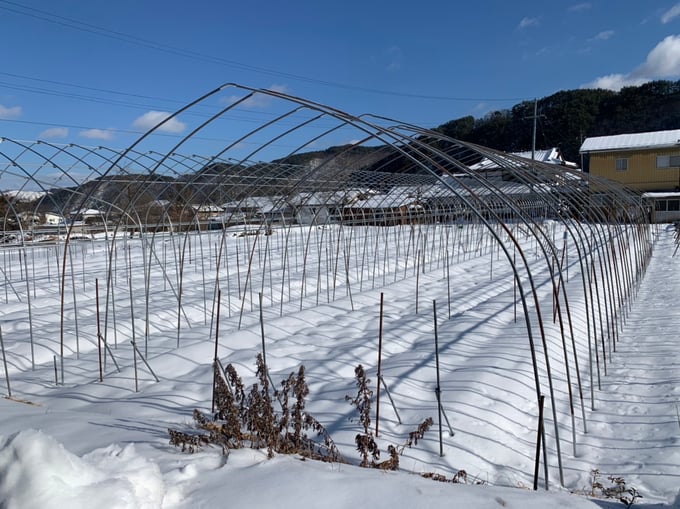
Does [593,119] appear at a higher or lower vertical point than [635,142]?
higher

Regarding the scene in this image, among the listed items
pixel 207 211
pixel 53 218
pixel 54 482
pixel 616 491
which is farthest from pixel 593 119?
pixel 54 482

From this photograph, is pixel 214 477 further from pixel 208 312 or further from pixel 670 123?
pixel 670 123

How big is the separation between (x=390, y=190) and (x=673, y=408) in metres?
15.6

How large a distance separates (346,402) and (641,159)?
33.5 m

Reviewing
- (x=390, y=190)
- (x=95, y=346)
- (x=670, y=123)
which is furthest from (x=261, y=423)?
(x=670, y=123)

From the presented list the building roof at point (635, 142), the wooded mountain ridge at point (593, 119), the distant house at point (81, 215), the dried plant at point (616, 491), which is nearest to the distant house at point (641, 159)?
the building roof at point (635, 142)

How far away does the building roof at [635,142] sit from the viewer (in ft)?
98.1

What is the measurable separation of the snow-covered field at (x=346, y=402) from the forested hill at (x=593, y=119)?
145 ft

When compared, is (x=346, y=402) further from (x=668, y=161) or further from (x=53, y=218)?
(x=53, y=218)

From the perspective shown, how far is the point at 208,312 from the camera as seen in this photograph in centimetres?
864

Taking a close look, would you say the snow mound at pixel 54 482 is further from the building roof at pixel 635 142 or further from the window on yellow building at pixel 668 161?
the window on yellow building at pixel 668 161

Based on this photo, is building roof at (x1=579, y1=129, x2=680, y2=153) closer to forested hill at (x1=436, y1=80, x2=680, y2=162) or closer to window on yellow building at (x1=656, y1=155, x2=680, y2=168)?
window on yellow building at (x1=656, y1=155, x2=680, y2=168)

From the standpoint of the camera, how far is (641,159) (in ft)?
102

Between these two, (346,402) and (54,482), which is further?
(346,402)
